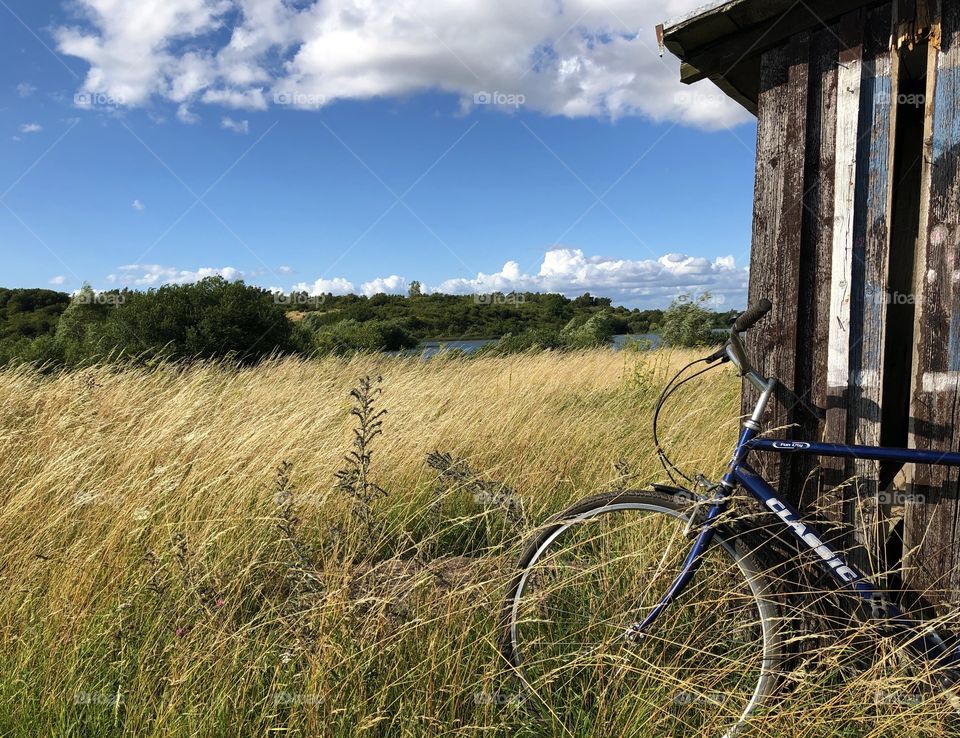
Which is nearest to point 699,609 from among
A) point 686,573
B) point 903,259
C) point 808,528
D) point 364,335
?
point 686,573

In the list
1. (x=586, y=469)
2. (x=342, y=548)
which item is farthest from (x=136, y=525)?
(x=586, y=469)

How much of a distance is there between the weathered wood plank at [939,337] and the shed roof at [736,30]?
46 cm

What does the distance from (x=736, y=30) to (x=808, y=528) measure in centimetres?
209

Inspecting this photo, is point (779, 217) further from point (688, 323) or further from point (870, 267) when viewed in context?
point (688, 323)

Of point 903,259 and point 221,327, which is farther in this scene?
point 221,327

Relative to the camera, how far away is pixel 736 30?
2.75 metres

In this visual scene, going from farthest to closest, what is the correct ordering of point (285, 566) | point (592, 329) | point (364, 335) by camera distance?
point (592, 329)
point (364, 335)
point (285, 566)

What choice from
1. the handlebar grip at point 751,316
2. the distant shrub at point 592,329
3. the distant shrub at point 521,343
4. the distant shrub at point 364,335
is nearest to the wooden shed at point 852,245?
the handlebar grip at point 751,316

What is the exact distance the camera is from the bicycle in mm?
2131

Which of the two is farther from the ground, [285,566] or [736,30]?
[736,30]

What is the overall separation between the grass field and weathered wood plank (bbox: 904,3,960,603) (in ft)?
1.57

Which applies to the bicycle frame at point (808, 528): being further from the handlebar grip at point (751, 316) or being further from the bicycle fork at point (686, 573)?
the handlebar grip at point (751, 316)

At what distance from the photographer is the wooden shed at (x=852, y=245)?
2.44 metres

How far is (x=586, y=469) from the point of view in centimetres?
447
